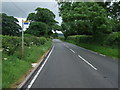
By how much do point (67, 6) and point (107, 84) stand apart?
2346 centimetres

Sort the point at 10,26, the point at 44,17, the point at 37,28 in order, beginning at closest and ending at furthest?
A: the point at 37,28
the point at 10,26
the point at 44,17

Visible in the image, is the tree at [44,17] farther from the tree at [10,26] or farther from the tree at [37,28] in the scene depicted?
the tree at [10,26]

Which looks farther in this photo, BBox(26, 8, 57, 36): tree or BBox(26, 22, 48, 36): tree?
BBox(26, 8, 57, 36): tree

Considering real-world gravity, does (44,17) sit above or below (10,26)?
above

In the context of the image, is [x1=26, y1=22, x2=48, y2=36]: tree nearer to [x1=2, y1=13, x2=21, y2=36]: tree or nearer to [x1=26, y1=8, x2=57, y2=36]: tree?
[x1=26, y1=8, x2=57, y2=36]: tree

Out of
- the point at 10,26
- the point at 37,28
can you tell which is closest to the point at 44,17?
the point at 37,28

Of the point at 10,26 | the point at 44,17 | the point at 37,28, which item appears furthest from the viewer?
the point at 44,17

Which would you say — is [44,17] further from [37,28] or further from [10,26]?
[10,26]

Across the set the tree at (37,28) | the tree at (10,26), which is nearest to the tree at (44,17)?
the tree at (37,28)

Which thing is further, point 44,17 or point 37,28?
point 44,17

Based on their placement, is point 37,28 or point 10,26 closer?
point 37,28

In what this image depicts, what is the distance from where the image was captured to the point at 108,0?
2517 cm

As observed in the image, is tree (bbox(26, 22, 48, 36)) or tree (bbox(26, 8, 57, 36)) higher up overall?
tree (bbox(26, 8, 57, 36))

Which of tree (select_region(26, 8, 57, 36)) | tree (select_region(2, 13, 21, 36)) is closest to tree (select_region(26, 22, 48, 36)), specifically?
tree (select_region(26, 8, 57, 36))
